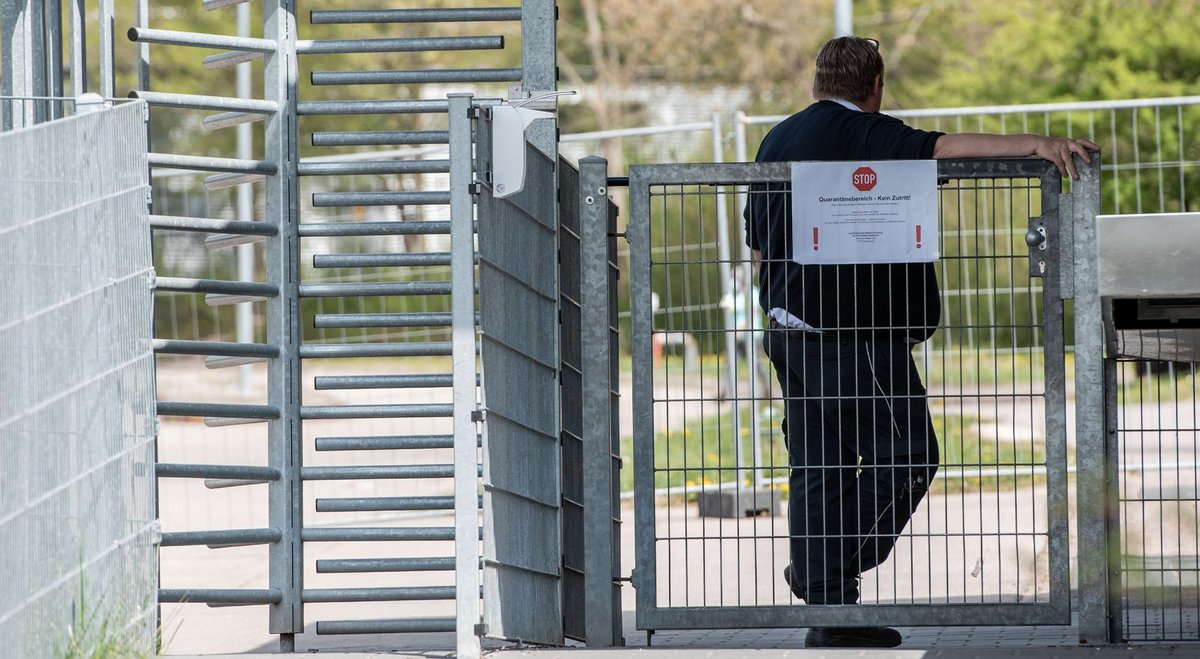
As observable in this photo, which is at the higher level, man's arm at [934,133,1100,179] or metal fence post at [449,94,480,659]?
man's arm at [934,133,1100,179]

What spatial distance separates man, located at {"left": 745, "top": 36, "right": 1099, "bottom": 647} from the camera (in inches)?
206

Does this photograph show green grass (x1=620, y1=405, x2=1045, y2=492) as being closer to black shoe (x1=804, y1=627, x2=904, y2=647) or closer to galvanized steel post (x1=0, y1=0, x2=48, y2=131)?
black shoe (x1=804, y1=627, x2=904, y2=647)

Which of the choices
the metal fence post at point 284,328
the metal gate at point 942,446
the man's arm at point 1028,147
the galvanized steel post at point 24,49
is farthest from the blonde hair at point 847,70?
the galvanized steel post at point 24,49

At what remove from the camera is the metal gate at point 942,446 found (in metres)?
5.11

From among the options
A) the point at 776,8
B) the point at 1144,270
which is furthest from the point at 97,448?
the point at 776,8

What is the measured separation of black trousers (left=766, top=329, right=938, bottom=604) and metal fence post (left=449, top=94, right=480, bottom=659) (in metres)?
1.11

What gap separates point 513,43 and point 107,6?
105 ft

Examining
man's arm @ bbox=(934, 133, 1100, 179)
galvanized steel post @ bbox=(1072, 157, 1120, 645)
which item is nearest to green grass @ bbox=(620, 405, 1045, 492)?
galvanized steel post @ bbox=(1072, 157, 1120, 645)

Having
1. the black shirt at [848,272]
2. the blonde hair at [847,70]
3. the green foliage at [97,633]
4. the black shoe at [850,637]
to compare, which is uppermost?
the blonde hair at [847,70]

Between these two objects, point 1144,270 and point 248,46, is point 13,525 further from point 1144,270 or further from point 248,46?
point 1144,270

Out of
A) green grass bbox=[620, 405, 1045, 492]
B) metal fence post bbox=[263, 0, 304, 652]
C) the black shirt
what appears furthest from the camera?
green grass bbox=[620, 405, 1045, 492]

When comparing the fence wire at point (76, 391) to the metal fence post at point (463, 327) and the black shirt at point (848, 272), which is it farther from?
the black shirt at point (848, 272)

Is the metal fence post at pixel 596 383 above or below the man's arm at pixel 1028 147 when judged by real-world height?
below

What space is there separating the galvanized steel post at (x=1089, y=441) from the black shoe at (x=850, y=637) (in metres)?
0.62
